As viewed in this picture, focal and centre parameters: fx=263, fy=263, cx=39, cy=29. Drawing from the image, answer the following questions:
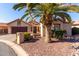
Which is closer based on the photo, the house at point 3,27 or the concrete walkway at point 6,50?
the concrete walkway at point 6,50

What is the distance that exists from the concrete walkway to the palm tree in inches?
42.7

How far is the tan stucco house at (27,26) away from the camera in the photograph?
8508 millimetres

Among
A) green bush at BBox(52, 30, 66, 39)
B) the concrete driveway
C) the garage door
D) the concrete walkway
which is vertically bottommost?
the concrete walkway

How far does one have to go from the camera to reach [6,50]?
838 centimetres

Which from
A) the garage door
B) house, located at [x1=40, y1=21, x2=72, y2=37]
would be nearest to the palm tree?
house, located at [x1=40, y1=21, x2=72, y2=37]

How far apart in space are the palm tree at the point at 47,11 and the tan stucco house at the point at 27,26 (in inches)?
7.1

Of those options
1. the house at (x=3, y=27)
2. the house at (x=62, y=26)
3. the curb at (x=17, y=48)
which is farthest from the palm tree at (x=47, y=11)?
the curb at (x=17, y=48)

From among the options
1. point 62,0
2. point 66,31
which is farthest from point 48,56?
point 62,0

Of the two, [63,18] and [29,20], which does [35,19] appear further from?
[63,18]

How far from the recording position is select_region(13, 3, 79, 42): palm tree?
8430 millimetres

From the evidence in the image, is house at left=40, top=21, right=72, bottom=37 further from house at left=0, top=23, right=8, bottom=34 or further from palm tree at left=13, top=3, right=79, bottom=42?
house at left=0, top=23, right=8, bottom=34

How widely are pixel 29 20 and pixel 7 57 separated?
4.63 feet

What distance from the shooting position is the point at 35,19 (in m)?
8.62

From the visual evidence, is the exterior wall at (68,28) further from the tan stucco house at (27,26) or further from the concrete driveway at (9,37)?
the concrete driveway at (9,37)
